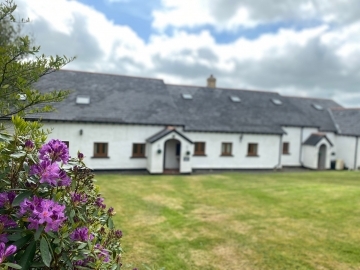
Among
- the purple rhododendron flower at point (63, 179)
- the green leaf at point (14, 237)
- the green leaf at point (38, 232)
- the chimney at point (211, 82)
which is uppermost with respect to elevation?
the chimney at point (211, 82)

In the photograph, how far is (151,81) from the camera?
25172 millimetres

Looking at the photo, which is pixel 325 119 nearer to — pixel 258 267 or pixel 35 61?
pixel 258 267

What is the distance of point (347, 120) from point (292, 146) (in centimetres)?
754

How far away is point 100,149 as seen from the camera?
20.6 meters

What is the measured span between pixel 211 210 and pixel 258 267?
195 inches

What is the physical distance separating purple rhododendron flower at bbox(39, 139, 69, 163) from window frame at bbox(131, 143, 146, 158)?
18752 mm

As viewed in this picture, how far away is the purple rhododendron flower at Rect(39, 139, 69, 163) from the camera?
261 centimetres

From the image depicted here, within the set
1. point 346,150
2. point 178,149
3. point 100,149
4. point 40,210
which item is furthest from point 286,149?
point 40,210

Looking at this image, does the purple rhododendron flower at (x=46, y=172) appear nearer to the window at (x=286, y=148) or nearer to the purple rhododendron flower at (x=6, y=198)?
the purple rhododendron flower at (x=6, y=198)

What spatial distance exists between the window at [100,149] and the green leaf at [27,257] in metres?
18.6

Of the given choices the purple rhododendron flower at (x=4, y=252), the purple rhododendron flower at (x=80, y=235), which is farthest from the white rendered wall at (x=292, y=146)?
the purple rhododendron flower at (x=4, y=252)

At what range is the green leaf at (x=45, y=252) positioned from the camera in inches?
86.8

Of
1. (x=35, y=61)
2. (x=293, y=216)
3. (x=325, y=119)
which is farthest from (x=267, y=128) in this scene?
(x=35, y=61)

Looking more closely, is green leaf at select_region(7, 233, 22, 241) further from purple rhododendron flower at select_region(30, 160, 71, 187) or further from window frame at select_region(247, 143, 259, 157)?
window frame at select_region(247, 143, 259, 157)
